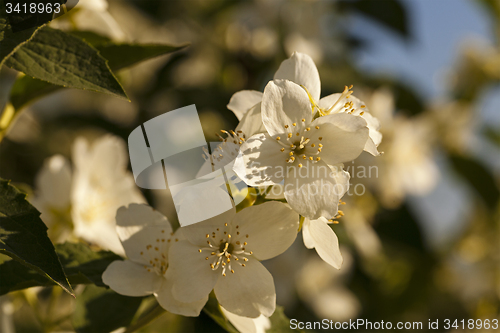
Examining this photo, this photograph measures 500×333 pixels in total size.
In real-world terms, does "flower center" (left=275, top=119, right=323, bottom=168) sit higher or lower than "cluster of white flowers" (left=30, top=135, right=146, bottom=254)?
higher

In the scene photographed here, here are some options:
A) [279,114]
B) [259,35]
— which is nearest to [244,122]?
[279,114]

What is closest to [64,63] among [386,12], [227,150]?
[227,150]

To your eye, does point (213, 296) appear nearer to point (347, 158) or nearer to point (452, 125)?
point (347, 158)

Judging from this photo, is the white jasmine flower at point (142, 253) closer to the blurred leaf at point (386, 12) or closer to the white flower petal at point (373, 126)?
the white flower petal at point (373, 126)

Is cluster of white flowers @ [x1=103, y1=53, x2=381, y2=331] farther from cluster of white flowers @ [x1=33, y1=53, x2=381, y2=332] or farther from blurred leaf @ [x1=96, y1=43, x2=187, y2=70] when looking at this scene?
blurred leaf @ [x1=96, y1=43, x2=187, y2=70]

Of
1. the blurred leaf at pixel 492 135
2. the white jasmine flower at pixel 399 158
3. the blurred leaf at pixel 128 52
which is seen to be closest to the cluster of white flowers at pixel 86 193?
the blurred leaf at pixel 128 52

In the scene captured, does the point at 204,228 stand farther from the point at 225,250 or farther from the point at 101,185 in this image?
the point at 101,185

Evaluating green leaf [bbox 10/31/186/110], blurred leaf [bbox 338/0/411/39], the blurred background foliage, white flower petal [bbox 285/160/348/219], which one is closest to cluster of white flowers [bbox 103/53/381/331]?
white flower petal [bbox 285/160/348/219]
